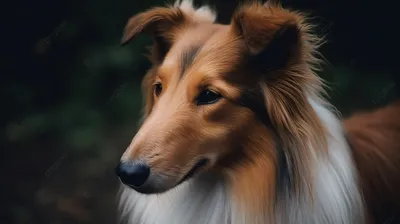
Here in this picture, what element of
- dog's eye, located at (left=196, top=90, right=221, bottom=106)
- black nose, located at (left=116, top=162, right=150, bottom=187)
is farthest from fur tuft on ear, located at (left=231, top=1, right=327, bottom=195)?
black nose, located at (left=116, top=162, right=150, bottom=187)

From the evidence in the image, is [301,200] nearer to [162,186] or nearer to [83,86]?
[162,186]

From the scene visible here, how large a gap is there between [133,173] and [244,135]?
0.51m

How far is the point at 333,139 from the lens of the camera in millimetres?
3105

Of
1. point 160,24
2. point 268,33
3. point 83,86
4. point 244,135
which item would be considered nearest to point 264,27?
point 268,33

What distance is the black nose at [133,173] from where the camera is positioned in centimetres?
270

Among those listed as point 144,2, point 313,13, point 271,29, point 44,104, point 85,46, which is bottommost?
point 44,104

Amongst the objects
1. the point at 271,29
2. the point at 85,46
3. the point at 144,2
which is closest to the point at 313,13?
the point at 144,2

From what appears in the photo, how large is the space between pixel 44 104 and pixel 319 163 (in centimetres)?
247

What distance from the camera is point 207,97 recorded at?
2.86 metres

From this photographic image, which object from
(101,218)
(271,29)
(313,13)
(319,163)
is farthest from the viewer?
(101,218)

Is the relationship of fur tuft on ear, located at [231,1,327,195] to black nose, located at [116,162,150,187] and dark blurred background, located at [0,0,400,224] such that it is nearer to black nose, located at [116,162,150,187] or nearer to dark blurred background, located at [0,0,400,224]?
black nose, located at [116,162,150,187]

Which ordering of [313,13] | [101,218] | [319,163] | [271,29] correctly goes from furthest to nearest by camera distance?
[101,218] → [313,13] → [319,163] → [271,29]

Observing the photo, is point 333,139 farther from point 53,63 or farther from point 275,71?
point 53,63

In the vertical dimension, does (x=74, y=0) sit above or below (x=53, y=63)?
above
